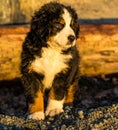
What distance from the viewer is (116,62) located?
9.12 metres

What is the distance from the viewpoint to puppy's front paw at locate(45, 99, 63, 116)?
6949 mm

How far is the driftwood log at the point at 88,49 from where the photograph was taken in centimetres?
873

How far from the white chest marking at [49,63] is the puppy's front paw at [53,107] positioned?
279 millimetres

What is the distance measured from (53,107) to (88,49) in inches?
85.4

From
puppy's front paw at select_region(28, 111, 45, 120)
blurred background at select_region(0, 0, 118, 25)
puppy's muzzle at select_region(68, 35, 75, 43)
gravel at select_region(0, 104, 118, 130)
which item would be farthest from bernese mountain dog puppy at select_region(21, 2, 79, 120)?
blurred background at select_region(0, 0, 118, 25)

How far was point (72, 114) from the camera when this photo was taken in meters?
6.61

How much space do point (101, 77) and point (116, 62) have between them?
445mm

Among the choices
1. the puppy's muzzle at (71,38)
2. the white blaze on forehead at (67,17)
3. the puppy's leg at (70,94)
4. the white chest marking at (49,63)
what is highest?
the white blaze on forehead at (67,17)

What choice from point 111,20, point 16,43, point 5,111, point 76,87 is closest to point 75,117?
point 76,87

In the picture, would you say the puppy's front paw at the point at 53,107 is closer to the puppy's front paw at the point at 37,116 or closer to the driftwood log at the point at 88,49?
the puppy's front paw at the point at 37,116

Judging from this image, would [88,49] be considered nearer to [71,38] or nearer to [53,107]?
[53,107]

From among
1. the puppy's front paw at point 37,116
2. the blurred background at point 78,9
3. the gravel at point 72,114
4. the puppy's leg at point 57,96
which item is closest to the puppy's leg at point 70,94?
the gravel at point 72,114

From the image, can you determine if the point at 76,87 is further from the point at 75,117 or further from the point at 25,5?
the point at 25,5

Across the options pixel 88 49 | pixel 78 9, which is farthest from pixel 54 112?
pixel 78 9
